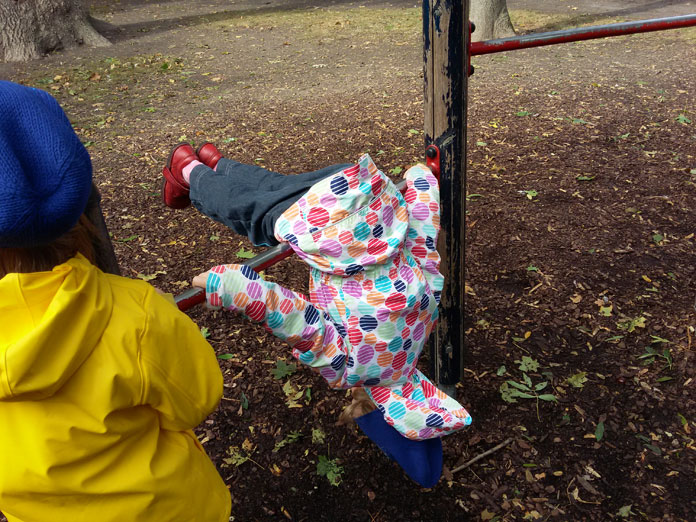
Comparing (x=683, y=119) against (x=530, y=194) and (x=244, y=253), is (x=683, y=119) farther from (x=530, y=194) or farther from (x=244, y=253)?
(x=244, y=253)

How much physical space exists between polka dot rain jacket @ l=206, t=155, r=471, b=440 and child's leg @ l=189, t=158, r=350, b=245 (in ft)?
1.10

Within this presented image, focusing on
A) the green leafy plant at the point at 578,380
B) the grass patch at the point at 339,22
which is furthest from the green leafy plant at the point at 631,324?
the grass patch at the point at 339,22

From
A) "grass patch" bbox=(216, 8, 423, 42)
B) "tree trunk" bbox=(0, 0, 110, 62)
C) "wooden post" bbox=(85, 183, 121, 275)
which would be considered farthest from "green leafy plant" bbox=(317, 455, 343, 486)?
"tree trunk" bbox=(0, 0, 110, 62)

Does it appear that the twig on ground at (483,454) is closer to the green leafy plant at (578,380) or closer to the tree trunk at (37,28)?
the green leafy plant at (578,380)

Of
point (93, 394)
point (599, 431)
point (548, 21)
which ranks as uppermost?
point (93, 394)

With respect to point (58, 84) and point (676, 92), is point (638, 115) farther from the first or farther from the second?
point (58, 84)

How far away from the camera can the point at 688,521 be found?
2256 millimetres

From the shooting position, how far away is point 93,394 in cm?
119

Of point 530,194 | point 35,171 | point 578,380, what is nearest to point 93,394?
point 35,171

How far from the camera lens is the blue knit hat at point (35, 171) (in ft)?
3.34

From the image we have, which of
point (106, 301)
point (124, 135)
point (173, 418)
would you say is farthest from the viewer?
point (124, 135)

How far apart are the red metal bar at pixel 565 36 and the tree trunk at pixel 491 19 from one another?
6164 mm

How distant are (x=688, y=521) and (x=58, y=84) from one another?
7.81 metres

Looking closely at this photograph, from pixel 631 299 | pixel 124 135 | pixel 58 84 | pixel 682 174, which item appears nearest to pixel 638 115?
pixel 682 174
